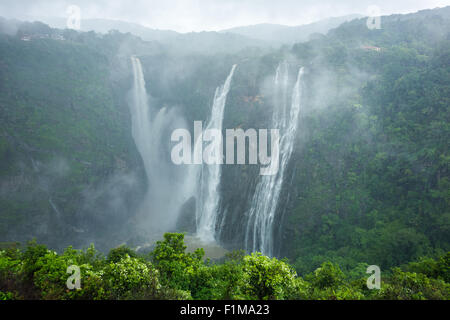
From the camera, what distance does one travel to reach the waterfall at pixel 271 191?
32969mm

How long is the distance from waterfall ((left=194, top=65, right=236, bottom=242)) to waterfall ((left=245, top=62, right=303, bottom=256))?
7784 mm

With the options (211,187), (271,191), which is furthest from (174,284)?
(211,187)

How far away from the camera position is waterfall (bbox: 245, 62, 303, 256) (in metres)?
33.0

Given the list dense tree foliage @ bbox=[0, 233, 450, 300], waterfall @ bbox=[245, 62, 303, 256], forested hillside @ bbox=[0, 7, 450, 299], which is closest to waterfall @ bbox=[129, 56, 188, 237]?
forested hillside @ bbox=[0, 7, 450, 299]

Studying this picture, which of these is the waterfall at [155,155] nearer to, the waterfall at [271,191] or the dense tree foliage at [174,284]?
the waterfall at [271,191]

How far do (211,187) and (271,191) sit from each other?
1299cm

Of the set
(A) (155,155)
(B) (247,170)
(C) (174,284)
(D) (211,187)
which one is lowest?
(C) (174,284)

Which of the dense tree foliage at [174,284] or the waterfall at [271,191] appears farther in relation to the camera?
the waterfall at [271,191]

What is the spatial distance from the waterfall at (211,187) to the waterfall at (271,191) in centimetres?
778

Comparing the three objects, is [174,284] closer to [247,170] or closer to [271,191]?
[271,191]

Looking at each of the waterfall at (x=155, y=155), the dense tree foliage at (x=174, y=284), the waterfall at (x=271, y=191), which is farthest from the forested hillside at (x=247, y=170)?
the waterfall at (x=155, y=155)

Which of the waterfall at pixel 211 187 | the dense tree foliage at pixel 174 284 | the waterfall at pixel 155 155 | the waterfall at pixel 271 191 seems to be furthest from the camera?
the waterfall at pixel 155 155

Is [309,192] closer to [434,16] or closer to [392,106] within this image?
[392,106]

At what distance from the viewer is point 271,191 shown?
34.6 meters
